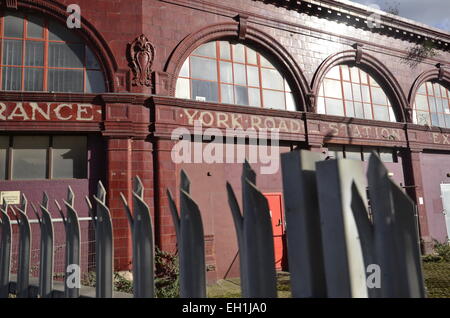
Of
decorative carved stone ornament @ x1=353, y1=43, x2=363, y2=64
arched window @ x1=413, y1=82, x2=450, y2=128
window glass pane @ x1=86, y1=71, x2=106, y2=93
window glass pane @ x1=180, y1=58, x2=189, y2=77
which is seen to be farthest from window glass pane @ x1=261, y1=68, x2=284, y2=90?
Answer: arched window @ x1=413, y1=82, x2=450, y2=128

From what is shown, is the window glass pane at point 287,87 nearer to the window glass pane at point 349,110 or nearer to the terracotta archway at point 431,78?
the window glass pane at point 349,110

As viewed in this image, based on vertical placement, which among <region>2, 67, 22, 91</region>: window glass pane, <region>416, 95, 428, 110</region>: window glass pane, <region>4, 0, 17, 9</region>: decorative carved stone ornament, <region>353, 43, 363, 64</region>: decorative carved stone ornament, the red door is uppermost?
<region>353, 43, 363, 64</region>: decorative carved stone ornament

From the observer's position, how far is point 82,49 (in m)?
9.97

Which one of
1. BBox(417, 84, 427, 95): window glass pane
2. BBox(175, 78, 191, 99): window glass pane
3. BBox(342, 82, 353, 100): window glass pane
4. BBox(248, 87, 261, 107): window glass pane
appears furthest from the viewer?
BBox(417, 84, 427, 95): window glass pane

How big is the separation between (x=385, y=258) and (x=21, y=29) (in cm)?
1109

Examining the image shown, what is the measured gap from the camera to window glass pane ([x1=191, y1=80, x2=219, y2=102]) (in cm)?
1090

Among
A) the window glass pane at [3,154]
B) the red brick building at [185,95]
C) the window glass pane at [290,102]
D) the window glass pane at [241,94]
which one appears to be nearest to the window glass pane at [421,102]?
the red brick building at [185,95]

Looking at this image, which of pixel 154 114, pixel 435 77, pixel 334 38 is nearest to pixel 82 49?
pixel 154 114

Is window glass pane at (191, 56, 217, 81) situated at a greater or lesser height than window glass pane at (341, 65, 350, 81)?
lesser

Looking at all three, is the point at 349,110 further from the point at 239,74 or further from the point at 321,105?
the point at 239,74

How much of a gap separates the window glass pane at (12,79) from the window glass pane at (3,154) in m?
1.35

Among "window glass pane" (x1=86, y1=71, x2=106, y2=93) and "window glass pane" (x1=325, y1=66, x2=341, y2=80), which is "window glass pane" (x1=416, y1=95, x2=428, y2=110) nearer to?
"window glass pane" (x1=325, y1=66, x2=341, y2=80)

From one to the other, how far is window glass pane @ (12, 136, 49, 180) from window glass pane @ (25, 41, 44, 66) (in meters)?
2.07

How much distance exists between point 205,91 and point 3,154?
577cm
